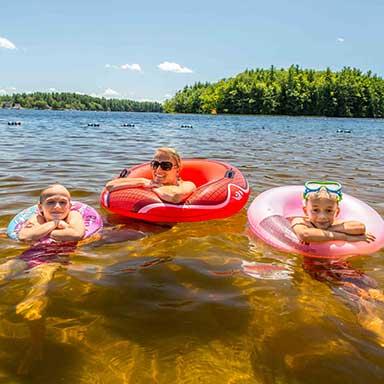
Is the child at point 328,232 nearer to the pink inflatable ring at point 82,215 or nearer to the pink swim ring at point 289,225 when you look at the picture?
the pink swim ring at point 289,225

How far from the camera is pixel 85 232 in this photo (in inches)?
144

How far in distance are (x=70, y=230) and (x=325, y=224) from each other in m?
2.22

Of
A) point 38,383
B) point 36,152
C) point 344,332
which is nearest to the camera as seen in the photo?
point 38,383

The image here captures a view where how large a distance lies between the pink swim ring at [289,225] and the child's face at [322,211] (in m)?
0.18

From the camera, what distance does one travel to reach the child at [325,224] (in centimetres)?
330

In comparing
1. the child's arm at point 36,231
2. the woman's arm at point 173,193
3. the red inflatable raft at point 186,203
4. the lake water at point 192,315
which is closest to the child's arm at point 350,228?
the lake water at point 192,315

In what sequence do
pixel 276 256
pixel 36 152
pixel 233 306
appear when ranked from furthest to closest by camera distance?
pixel 36 152, pixel 276 256, pixel 233 306

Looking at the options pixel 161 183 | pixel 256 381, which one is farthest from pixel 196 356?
pixel 161 183

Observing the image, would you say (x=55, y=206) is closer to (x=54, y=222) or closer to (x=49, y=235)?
(x=54, y=222)

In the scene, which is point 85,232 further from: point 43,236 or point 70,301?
point 70,301

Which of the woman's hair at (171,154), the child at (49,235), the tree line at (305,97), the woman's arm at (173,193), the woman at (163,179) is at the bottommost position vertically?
the child at (49,235)

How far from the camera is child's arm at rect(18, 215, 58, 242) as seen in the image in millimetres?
3400

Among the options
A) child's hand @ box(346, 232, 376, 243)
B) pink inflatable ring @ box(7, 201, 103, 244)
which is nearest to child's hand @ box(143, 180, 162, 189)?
pink inflatable ring @ box(7, 201, 103, 244)

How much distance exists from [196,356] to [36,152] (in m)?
9.56
